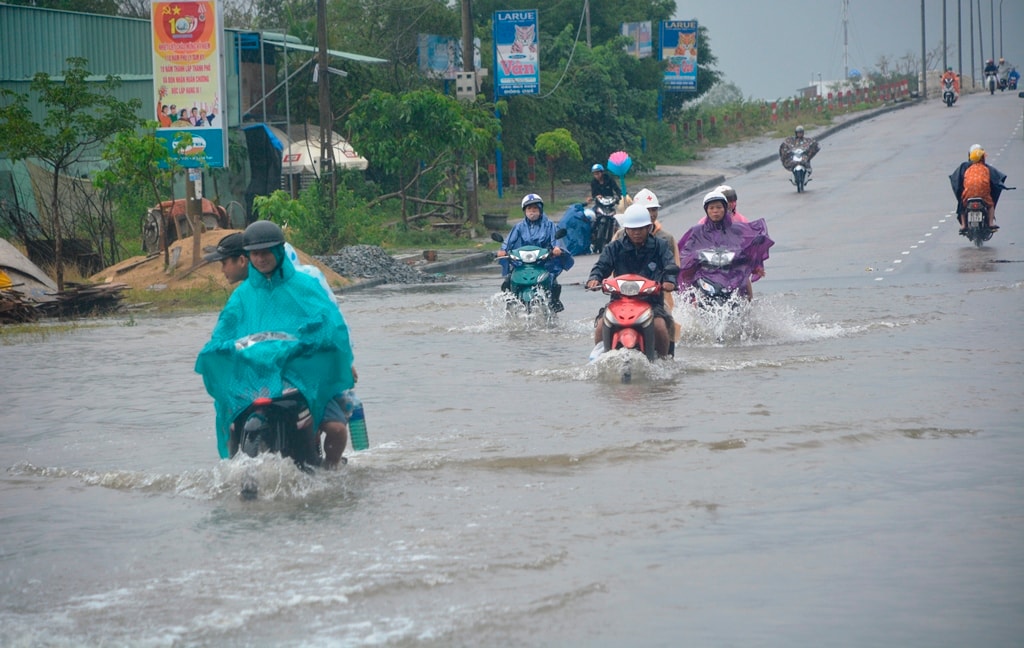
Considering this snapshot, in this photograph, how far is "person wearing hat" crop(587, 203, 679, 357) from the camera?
11.4 m

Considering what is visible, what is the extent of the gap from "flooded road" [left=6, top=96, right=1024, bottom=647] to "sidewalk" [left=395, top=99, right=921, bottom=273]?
39.5 ft

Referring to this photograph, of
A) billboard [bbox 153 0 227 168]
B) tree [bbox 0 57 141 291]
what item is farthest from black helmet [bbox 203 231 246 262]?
billboard [bbox 153 0 227 168]

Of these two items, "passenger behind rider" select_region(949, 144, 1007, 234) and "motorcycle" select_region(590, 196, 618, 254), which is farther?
"motorcycle" select_region(590, 196, 618, 254)

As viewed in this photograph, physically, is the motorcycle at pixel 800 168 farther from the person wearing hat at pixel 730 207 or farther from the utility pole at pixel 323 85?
the person wearing hat at pixel 730 207

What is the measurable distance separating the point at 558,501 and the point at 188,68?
1771cm

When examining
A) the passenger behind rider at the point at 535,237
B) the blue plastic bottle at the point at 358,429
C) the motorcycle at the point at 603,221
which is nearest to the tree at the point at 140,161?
the passenger behind rider at the point at 535,237

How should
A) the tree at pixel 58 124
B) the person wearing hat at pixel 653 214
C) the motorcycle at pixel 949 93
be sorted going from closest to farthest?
the person wearing hat at pixel 653 214 < the tree at pixel 58 124 < the motorcycle at pixel 949 93

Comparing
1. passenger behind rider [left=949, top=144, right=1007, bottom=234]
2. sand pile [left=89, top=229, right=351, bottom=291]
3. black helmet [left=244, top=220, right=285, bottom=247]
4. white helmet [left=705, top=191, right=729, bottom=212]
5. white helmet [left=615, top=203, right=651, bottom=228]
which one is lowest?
sand pile [left=89, top=229, right=351, bottom=291]

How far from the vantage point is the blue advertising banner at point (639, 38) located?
49.6 metres

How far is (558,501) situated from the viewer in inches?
291

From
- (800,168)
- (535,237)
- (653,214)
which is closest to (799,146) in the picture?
(800,168)

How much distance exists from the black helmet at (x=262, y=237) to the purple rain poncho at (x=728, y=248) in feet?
23.3

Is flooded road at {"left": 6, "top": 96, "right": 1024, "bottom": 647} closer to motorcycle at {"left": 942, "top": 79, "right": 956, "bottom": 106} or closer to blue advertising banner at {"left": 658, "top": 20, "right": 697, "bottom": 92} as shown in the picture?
blue advertising banner at {"left": 658, "top": 20, "right": 697, "bottom": 92}

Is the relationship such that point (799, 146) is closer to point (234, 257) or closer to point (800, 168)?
point (800, 168)
